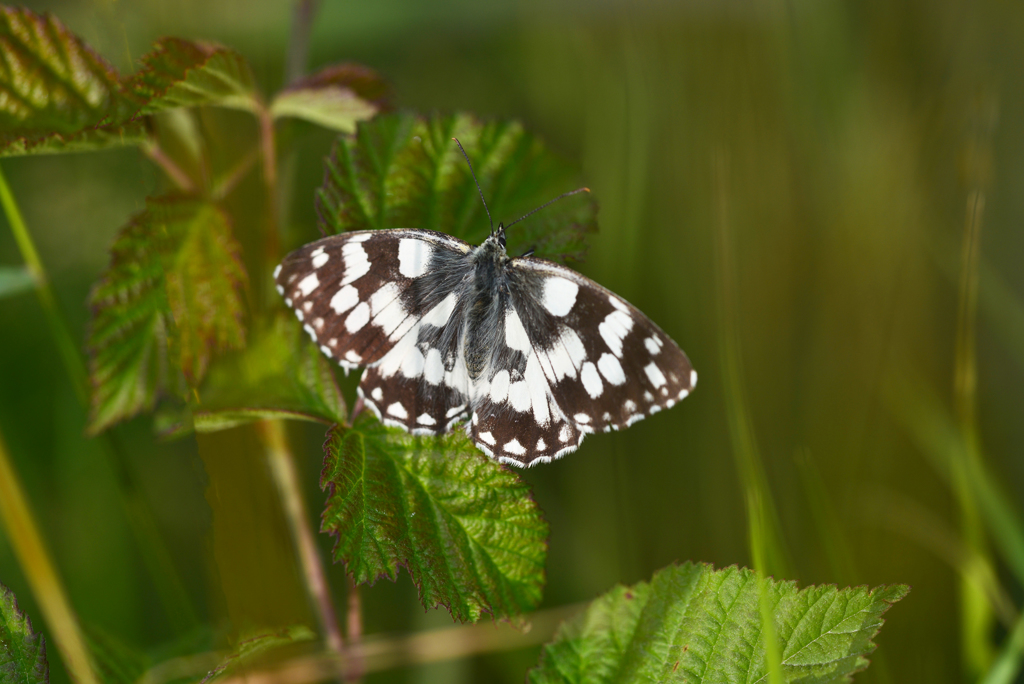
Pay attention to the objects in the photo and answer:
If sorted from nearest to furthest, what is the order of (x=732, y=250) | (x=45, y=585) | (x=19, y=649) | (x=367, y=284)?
(x=19, y=649)
(x=45, y=585)
(x=367, y=284)
(x=732, y=250)

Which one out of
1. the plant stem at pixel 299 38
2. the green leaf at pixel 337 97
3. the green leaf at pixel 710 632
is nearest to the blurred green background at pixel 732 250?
the plant stem at pixel 299 38

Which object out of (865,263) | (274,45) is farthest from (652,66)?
(274,45)

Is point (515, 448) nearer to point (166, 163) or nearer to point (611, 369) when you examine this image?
point (611, 369)

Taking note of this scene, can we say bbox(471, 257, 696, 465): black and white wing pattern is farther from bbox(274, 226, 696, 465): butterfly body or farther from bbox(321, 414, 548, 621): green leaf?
bbox(321, 414, 548, 621): green leaf

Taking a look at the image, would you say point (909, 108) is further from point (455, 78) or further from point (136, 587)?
point (136, 587)

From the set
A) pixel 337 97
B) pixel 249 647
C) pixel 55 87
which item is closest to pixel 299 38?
pixel 337 97

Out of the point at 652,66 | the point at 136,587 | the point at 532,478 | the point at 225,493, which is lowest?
the point at 532,478

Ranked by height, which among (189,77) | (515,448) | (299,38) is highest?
(299,38)

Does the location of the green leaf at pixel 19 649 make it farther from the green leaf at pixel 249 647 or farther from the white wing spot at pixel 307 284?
the white wing spot at pixel 307 284
